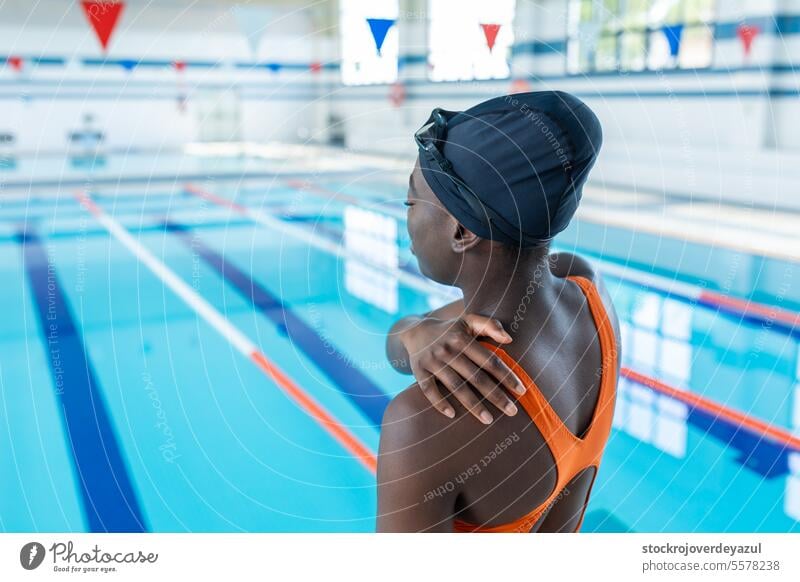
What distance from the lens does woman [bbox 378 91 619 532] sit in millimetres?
721

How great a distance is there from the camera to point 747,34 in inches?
259

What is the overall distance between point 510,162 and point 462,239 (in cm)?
10

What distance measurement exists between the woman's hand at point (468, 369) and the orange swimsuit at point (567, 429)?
3cm

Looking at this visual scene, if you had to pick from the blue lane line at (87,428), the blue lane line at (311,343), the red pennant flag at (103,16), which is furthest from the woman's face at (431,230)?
the blue lane line at (311,343)

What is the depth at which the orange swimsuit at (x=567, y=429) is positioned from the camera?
2.54 ft

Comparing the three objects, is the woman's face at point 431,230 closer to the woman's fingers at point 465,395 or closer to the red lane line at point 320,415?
the woman's fingers at point 465,395

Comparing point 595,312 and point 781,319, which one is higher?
point 595,312

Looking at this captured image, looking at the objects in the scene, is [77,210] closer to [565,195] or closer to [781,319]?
[781,319]

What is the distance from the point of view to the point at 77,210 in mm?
6758

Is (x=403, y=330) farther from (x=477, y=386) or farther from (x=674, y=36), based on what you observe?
(x=674, y=36)

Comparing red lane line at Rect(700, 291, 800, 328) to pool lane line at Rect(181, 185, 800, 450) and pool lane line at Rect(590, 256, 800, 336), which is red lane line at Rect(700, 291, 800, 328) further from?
pool lane line at Rect(181, 185, 800, 450)

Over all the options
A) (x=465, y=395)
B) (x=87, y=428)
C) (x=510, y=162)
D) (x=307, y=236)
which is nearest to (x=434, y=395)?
(x=465, y=395)
